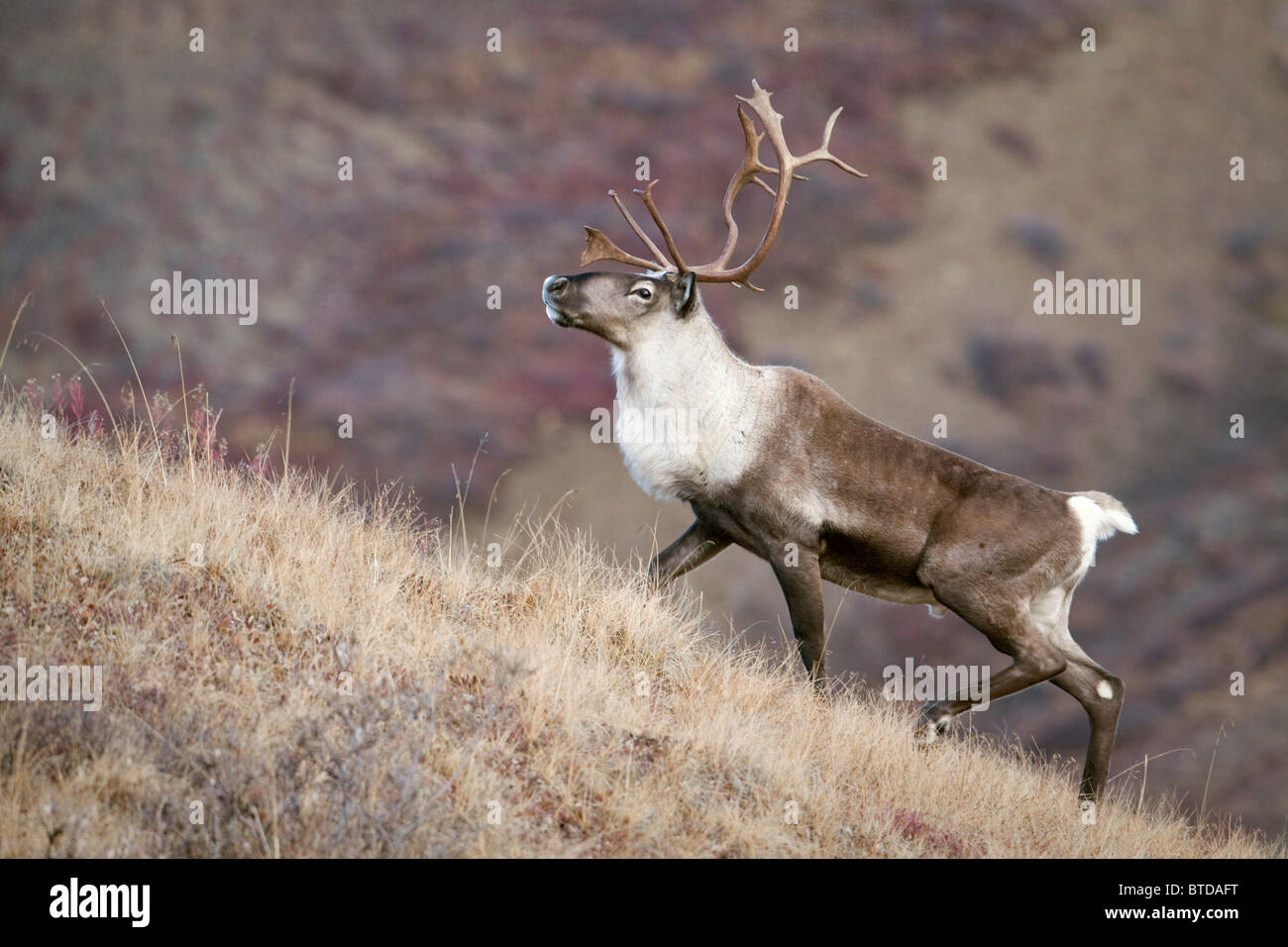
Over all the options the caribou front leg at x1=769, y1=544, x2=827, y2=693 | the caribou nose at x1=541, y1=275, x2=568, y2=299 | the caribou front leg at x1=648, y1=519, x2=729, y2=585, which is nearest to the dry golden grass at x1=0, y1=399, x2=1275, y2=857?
the caribou front leg at x1=769, y1=544, x2=827, y2=693

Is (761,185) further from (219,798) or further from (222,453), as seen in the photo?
(219,798)

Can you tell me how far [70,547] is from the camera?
5.84m

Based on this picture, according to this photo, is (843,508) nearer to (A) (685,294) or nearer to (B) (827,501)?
(B) (827,501)

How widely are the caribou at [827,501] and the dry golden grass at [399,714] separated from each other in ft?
2.06

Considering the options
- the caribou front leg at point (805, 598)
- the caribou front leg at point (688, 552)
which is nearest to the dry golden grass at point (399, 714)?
the caribou front leg at point (805, 598)

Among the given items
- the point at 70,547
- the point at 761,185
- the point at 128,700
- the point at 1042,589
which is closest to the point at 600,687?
the point at 128,700

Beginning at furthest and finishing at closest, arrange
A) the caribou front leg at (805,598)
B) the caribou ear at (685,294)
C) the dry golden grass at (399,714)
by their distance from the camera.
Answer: the caribou ear at (685,294) < the caribou front leg at (805,598) < the dry golden grass at (399,714)

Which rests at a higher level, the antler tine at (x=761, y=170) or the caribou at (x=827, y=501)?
the antler tine at (x=761, y=170)

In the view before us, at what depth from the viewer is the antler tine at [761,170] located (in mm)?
8086

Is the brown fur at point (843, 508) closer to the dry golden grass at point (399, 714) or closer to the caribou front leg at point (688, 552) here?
the caribou front leg at point (688, 552)

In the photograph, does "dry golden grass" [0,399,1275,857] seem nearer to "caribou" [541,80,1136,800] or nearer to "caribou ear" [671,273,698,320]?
"caribou" [541,80,1136,800]

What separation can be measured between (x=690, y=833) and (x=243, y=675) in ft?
6.77

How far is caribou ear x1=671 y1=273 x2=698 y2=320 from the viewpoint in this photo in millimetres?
7859

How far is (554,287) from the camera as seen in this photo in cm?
776
